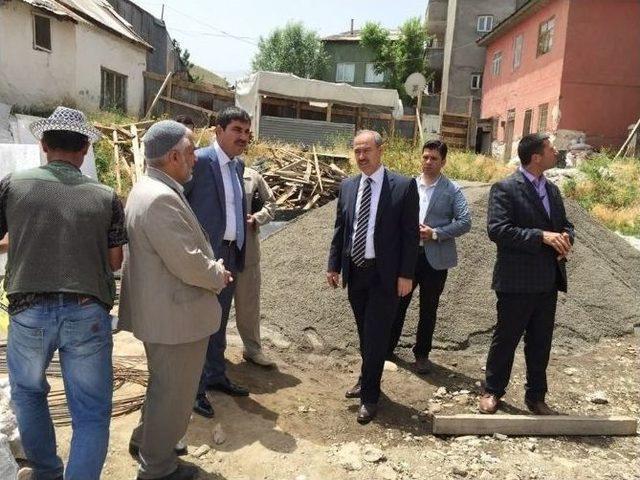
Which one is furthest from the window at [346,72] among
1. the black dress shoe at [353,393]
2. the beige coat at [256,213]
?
the black dress shoe at [353,393]

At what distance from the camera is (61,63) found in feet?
50.2

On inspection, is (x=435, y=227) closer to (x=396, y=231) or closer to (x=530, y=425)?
(x=396, y=231)

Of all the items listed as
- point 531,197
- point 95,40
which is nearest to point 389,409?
point 531,197

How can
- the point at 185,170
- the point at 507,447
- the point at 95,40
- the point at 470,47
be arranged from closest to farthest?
the point at 185,170, the point at 507,447, the point at 95,40, the point at 470,47

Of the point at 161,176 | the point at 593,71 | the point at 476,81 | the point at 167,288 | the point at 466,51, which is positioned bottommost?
the point at 167,288

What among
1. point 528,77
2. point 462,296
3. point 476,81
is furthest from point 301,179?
point 476,81

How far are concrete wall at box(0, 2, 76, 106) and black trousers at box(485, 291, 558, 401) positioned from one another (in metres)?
14.1

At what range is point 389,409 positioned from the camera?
371cm

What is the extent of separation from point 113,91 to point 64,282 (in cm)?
1762

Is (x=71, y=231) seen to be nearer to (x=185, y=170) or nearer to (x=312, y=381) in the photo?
(x=185, y=170)

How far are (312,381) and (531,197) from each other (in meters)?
2.10

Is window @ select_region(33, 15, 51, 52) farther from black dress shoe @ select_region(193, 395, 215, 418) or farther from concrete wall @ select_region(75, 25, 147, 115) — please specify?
black dress shoe @ select_region(193, 395, 215, 418)

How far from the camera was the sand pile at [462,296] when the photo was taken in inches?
195

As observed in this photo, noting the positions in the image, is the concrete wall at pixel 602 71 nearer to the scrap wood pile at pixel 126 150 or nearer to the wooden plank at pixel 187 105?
the wooden plank at pixel 187 105
